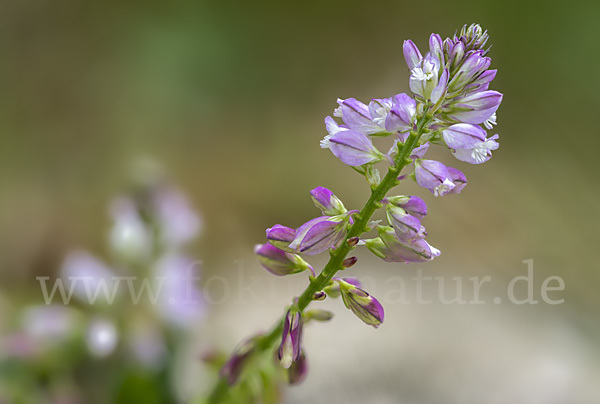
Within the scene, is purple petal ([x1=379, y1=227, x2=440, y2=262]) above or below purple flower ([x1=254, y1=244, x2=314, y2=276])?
above

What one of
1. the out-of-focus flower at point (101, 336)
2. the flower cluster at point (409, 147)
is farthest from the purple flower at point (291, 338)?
the out-of-focus flower at point (101, 336)

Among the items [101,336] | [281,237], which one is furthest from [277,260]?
[101,336]

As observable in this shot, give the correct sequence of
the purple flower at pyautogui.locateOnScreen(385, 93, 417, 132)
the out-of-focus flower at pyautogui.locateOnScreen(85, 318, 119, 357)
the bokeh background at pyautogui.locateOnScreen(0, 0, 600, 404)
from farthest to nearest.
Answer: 1. the bokeh background at pyautogui.locateOnScreen(0, 0, 600, 404)
2. the out-of-focus flower at pyautogui.locateOnScreen(85, 318, 119, 357)
3. the purple flower at pyautogui.locateOnScreen(385, 93, 417, 132)

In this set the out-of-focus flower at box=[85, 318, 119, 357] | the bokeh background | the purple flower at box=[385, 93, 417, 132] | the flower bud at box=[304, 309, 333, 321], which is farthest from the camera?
the bokeh background

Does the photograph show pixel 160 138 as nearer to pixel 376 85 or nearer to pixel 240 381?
pixel 376 85

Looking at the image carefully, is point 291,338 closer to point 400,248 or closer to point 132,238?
point 400,248

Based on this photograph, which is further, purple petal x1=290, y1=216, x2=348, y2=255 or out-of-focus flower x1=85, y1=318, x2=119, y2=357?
out-of-focus flower x1=85, y1=318, x2=119, y2=357

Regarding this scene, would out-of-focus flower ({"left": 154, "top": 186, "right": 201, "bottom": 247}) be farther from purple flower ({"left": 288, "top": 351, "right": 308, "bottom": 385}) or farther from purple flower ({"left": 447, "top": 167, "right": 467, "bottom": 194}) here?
purple flower ({"left": 447, "top": 167, "right": 467, "bottom": 194})

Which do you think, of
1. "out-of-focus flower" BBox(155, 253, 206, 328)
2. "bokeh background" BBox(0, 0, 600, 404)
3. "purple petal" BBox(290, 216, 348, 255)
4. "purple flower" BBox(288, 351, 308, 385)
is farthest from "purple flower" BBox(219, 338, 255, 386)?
"bokeh background" BBox(0, 0, 600, 404)
